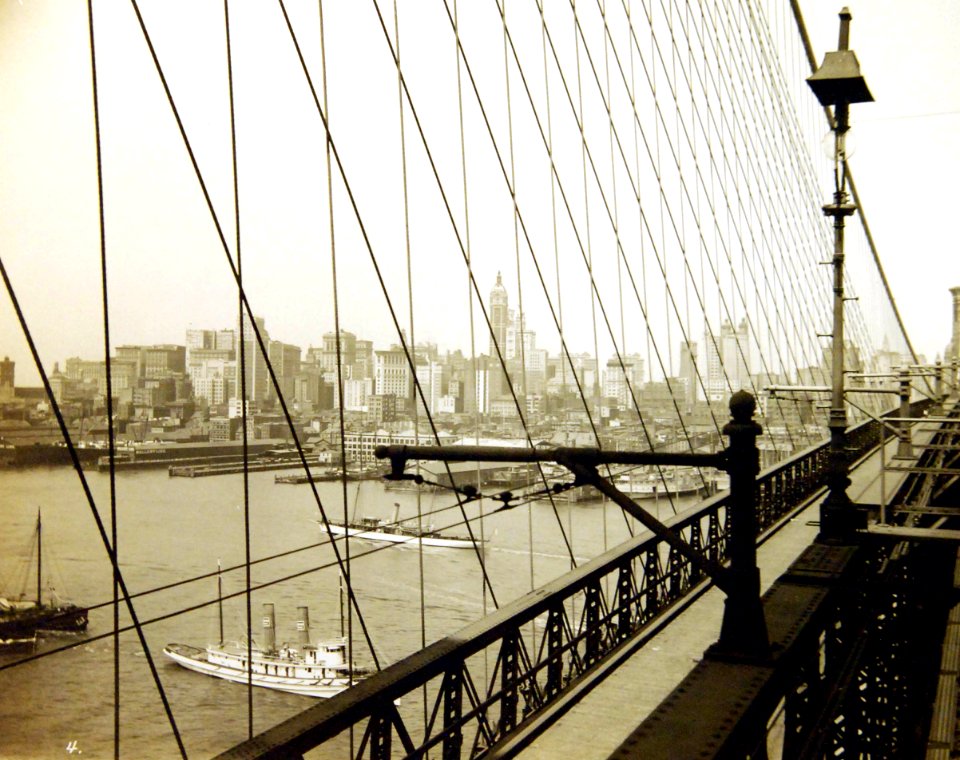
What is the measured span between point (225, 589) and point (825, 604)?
1470 centimetres

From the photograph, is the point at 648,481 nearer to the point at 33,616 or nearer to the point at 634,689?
the point at 634,689

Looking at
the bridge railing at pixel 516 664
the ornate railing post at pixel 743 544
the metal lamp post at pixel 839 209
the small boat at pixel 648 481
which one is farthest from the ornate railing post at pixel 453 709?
the small boat at pixel 648 481

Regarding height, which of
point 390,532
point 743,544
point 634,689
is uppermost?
point 743,544

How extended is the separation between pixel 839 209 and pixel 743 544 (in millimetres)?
4910

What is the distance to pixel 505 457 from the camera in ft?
10.7

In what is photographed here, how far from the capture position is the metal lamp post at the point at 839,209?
262 inches

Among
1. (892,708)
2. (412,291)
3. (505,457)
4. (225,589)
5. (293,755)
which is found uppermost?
(412,291)

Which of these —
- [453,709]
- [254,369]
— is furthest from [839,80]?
[453,709]

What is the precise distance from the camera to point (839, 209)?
762 centimetres

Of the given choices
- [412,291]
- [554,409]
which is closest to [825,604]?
[412,291]

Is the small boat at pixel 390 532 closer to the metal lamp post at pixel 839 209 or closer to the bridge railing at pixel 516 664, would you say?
the bridge railing at pixel 516 664

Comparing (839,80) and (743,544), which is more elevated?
(839,80)

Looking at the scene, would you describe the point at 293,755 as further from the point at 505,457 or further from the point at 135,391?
the point at 135,391

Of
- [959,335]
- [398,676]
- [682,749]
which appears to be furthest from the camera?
[959,335]
